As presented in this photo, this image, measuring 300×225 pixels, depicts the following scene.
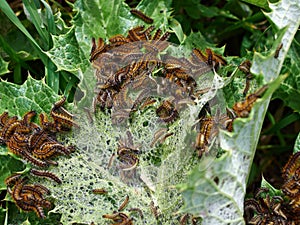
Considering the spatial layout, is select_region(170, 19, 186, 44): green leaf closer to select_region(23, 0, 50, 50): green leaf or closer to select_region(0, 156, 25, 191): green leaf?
select_region(23, 0, 50, 50): green leaf

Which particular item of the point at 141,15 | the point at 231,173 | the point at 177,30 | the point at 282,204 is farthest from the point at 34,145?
the point at 282,204

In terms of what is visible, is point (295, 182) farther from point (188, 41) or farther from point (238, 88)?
point (188, 41)

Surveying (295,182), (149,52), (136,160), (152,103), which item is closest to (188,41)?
(149,52)

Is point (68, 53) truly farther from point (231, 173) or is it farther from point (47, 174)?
point (231, 173)

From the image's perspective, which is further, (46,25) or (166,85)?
(46,25)

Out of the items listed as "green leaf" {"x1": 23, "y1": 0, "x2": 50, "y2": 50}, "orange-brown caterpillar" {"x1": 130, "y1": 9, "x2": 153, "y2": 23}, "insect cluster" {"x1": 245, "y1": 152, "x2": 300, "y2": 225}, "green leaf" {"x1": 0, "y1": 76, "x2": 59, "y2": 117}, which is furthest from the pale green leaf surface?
"green leaf" {"x1": 23, "y1": 0, "x2": 50, "y2": 50}
